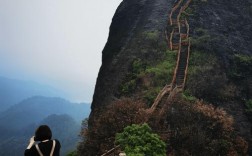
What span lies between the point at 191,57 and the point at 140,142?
12.5m

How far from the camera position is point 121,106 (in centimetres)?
1612

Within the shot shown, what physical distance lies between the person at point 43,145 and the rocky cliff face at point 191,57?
9.64 m

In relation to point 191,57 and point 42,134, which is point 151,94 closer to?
point 191,57

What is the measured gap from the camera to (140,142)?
494 inches

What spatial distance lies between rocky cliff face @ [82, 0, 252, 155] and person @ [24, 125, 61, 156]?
31.6 feet

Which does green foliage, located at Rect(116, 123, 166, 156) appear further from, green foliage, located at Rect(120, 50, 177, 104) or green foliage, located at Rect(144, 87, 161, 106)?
green foliage, located at Rect(120, 50, 177, 104)

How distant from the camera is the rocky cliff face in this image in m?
20.2

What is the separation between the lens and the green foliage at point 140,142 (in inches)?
480

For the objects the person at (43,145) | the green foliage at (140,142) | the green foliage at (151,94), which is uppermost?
the person at (43,145)

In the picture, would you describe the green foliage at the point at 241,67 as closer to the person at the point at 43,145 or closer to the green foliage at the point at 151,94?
the green foliage at the point at 151,94

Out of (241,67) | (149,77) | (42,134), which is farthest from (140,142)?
(241,67)

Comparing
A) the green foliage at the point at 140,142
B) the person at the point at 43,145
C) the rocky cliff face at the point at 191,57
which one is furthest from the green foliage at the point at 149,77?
the person at the point at 43,145

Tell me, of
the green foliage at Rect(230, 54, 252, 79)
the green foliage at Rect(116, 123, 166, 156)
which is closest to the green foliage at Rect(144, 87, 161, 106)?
the green foliage at Rect(230, 54, 252, 79)

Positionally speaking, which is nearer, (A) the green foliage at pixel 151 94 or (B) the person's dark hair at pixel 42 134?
(B) the person's dark hair at pixel 42 134
